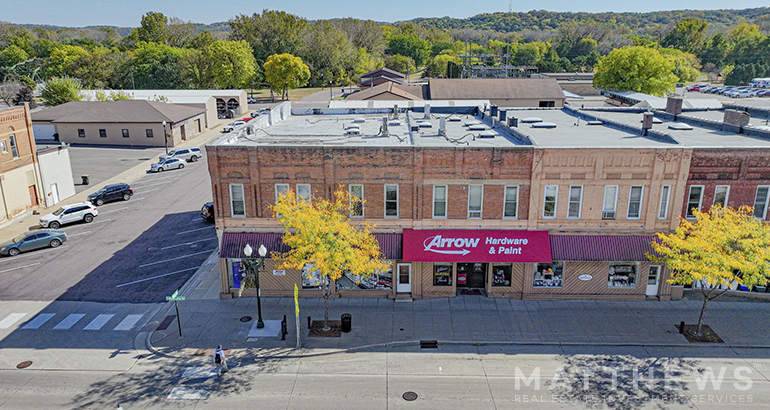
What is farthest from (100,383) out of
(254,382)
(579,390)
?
(579,390)

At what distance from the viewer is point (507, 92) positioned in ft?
202

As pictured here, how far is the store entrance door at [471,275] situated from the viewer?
92.1ft

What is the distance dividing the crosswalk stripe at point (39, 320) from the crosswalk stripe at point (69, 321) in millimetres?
876

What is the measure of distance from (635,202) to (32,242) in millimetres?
35966

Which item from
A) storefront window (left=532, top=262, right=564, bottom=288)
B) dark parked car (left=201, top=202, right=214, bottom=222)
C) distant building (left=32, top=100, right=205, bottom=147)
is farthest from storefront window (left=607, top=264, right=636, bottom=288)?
distant building (left=32, top=100, right=205, bottom=147)

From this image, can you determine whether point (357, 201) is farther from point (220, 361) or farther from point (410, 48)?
point (410, 48)

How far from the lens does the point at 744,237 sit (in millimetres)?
22922

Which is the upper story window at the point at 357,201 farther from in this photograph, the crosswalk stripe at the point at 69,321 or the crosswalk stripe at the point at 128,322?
the crosswalk stripe at the point at 69,321

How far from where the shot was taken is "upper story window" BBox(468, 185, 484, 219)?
26062 mm

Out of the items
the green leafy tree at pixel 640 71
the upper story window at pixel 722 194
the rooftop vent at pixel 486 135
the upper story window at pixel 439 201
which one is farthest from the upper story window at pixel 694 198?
the green leafy tree at pixel 640 71

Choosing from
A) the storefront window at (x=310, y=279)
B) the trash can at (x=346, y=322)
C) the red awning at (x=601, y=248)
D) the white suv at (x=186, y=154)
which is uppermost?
the red awning at (x=601, y=248)

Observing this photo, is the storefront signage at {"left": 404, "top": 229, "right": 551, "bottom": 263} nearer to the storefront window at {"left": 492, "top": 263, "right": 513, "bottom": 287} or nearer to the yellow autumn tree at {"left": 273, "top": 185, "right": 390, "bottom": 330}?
the storefront window at {"left": 492, "top": 263, "right": 513, "bottom": 287}

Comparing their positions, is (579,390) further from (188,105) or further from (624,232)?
(188,105)

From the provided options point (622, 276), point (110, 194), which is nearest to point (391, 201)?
point (622, 276)
